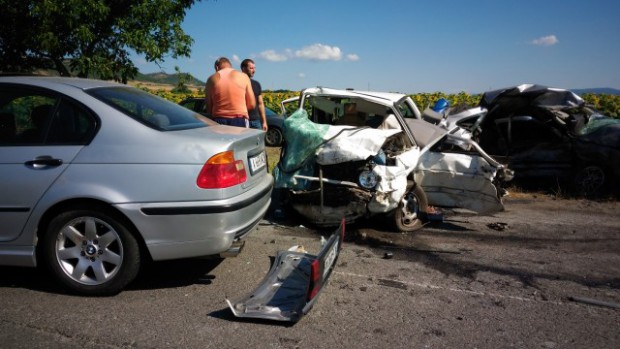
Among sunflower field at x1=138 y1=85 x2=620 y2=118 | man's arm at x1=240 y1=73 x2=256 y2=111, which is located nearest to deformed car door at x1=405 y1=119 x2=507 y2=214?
man's arm at x1=240 y1=73 x2=256 y2=111

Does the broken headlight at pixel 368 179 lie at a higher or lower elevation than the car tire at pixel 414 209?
higher

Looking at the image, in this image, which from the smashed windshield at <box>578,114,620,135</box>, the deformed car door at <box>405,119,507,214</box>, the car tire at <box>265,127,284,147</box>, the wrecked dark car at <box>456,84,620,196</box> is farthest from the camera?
the car tire at <box>265,127,284,147</box>

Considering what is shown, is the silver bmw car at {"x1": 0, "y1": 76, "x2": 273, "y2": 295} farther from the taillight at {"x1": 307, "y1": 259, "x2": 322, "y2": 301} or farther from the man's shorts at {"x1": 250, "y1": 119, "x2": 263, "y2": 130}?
the man's shorts at {"x1": 250, "y1": 119, "x2": 263, "y2": 130}

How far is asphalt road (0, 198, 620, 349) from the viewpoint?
9.98 ft

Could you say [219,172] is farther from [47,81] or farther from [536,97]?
[536,97]

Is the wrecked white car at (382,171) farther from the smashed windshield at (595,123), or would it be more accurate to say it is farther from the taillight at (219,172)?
the smashed windshield at (595,123)

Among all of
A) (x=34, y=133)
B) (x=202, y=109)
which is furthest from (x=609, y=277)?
(x=202, y=109)

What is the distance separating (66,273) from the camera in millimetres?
3635

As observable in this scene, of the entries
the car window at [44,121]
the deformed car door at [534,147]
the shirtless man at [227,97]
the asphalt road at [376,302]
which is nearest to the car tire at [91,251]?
the asphalt road at [376,302]

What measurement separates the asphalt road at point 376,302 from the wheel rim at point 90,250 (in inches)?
7.9

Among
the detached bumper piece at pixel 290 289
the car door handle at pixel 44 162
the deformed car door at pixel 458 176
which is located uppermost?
the car door handle at pixel 44 162

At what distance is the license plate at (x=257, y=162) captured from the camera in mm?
4051

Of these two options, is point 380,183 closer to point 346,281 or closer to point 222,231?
point 346,281

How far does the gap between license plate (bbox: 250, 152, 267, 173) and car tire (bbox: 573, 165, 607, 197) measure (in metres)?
5.89
